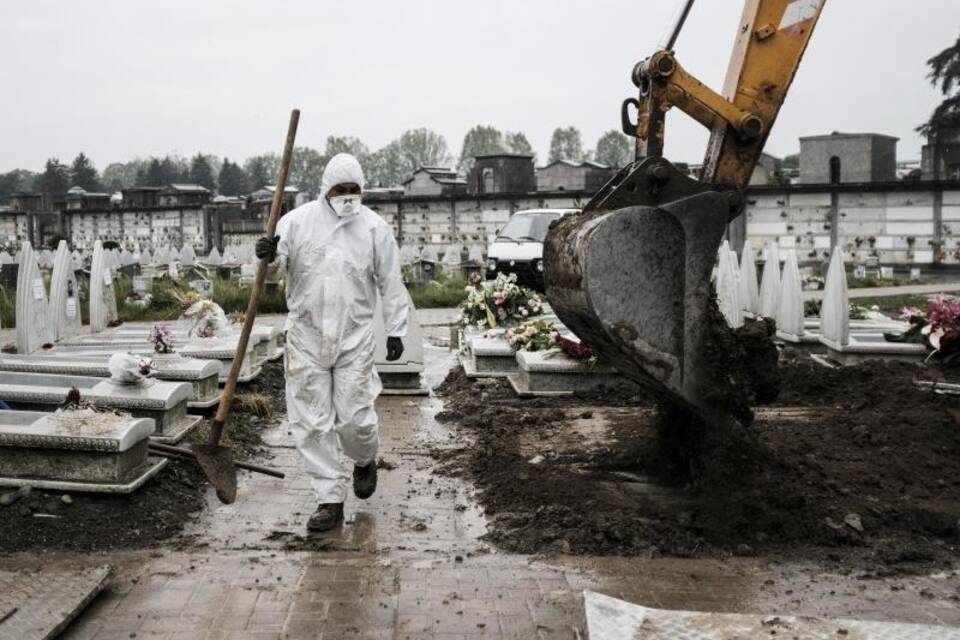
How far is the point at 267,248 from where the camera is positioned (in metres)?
5.71

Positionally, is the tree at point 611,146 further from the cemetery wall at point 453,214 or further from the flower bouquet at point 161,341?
the flower bouquet at point 161,341

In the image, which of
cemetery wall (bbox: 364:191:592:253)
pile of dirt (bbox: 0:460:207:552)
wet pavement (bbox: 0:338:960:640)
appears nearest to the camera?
wet pavement (bbox: 0:338:960:640)

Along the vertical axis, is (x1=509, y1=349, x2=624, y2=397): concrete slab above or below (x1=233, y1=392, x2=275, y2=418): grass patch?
above

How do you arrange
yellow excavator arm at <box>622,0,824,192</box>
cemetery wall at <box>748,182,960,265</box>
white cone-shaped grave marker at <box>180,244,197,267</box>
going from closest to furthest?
yellow excavator arm at <box>622,0,824,192</box> → white cone-shaped grave marker at <box>180,244,197,267</box> → cemetery wall at <box>748,182,960,265</box>

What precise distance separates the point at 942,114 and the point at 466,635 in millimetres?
50298

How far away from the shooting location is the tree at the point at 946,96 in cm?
4688

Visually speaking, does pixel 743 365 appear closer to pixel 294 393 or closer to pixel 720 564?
pixel 720 564

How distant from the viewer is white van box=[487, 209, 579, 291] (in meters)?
21.5

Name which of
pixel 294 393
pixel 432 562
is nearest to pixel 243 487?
pixel 294 393

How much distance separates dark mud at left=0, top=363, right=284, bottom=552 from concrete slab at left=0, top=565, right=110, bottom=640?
466 millimetres

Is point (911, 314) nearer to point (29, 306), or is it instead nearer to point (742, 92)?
point (742, 92)

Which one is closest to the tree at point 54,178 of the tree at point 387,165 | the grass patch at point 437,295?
the tree at point 387,165

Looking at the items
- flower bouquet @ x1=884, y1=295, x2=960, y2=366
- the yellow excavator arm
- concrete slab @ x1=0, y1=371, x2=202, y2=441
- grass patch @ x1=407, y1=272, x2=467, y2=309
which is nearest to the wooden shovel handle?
concrete slab @ x1=0, y1=371, x2=202, y2=441

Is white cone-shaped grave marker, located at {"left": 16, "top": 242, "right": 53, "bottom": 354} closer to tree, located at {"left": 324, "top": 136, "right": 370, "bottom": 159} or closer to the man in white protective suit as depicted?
the man in white protective suit
